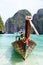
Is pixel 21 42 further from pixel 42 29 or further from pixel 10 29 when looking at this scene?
pixel 10 29

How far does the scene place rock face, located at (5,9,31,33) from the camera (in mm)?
106750

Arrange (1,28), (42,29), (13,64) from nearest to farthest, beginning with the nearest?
1. (13,64)
2. (1,28)
3. (42,29)

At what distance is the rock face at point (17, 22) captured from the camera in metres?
107

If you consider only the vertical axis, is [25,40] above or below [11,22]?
above

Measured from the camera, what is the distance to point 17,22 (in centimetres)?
11275

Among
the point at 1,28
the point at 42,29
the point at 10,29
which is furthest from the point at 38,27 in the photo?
the point at 1,28

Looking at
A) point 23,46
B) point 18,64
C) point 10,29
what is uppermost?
point 23,46

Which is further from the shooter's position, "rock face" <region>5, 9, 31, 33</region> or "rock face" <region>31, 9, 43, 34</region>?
"rock face" <region>5, 9, 31, 33</region>

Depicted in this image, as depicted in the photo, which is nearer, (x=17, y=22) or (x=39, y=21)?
(x=39, y=21)

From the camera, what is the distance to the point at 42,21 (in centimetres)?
10069

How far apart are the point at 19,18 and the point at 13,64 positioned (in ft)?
323

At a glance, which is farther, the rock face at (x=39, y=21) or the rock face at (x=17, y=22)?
the rock face at (x=17, y=22)

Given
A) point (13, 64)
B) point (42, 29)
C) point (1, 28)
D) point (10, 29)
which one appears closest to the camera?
point (13, 64)

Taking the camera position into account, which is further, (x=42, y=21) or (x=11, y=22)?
(x=11, y=22)
